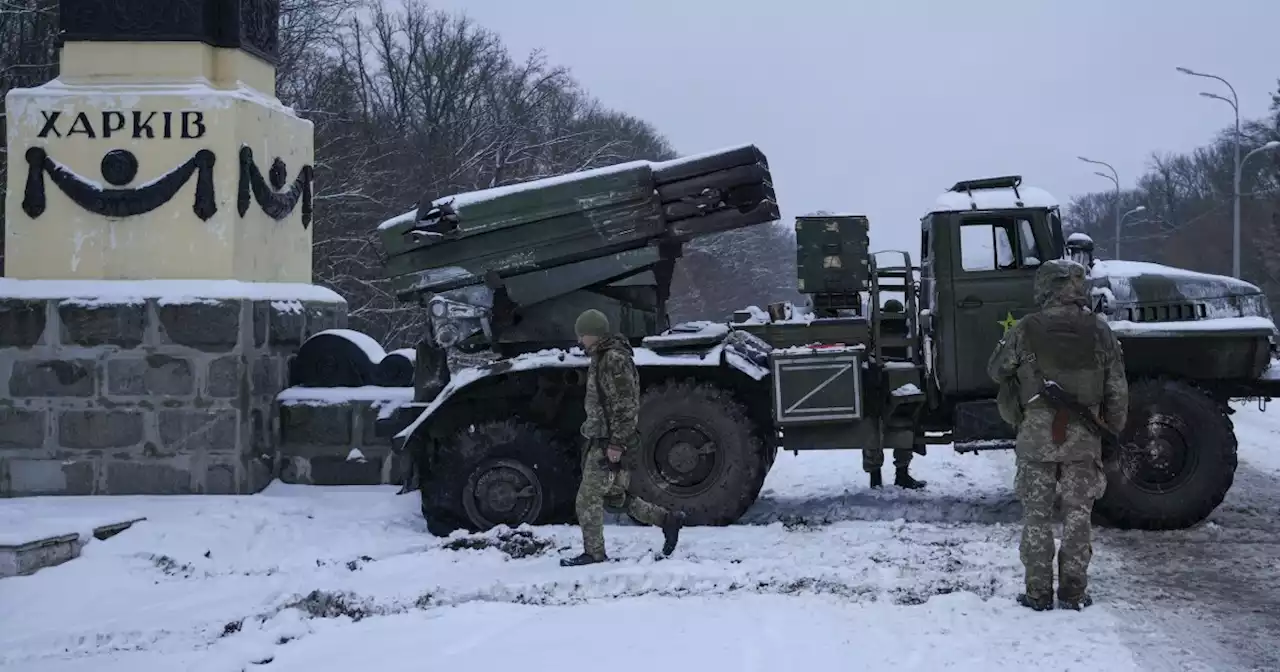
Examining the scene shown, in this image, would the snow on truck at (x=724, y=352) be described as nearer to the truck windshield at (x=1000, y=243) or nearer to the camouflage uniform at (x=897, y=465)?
the truck windshield at (x=1000, y=243)

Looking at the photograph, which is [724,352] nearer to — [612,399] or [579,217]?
[579,217]

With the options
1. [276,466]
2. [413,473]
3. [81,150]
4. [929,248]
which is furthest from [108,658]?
[929,248]

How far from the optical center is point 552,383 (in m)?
9.12

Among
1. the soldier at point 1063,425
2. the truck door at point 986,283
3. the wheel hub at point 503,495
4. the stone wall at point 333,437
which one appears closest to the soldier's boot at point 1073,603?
the soldier at point 1063,425

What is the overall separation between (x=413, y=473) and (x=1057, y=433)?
4645 mm

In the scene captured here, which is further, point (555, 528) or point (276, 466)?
point (276, 466)

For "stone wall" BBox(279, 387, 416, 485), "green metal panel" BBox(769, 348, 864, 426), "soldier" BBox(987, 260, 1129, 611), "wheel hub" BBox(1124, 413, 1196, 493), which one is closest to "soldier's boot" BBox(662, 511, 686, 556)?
"green metal panel" BBox(769, 348, 864, 426)

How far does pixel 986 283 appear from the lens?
9516 millimetres

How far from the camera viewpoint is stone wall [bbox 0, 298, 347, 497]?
962 centimetres

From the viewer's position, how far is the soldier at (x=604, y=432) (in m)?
7.62

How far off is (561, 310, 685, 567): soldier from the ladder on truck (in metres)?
2.57

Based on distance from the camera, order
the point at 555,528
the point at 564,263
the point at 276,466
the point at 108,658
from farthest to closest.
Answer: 1. the point at 276,466
2. the point at 564,263
3. the point at 555,528
4. the point at 108,658

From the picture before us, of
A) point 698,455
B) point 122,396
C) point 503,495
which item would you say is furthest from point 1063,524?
point 122,396

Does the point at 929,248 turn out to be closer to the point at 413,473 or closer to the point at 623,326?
the point at 623,326
